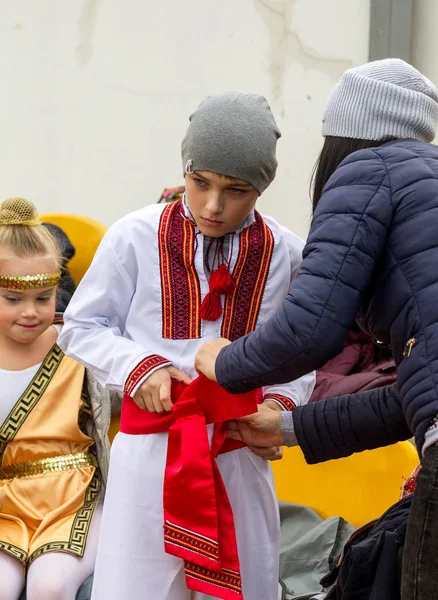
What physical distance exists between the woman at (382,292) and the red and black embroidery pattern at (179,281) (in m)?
0.42

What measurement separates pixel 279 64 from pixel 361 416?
145 inches

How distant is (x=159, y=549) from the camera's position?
7.52ft

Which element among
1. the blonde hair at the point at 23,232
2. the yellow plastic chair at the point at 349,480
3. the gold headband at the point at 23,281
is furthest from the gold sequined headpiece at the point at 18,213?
the yellow plastic chair at the point at 349,480

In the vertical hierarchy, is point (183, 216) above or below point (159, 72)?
above

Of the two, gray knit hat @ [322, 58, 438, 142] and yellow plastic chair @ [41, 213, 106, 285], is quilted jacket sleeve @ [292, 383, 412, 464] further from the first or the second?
yellow plastic chair @ [41, 213, 106, 285]

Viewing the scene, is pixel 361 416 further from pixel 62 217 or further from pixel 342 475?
pixel 62 217

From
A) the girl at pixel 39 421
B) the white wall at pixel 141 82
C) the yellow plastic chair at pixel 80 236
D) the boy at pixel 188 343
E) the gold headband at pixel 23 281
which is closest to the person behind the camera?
the boy at pixel 188 343

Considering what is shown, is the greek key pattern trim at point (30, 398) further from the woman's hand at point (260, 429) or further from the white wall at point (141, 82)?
the white wall at point (141, 82)

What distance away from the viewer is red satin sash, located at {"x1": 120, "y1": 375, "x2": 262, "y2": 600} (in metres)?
2.25

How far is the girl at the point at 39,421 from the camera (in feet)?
9.51

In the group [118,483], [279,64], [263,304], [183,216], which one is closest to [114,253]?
[183,216]

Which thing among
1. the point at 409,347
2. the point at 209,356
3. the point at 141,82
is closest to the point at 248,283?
Answer: the point at 209,356

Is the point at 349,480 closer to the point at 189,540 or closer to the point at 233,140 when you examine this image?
the point at 189,540

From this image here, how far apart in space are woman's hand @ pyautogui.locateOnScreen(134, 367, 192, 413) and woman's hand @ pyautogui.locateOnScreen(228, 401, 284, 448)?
0.19m
